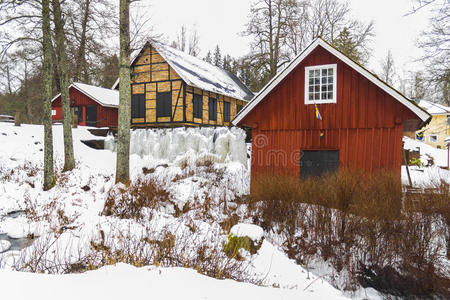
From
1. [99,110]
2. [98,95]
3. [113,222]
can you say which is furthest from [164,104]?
[113,222]

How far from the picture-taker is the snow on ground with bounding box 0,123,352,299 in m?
2.94

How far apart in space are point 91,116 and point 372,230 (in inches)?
953

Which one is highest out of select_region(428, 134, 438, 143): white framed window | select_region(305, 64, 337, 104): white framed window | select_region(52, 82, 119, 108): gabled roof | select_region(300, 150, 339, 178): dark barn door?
select_region(52, 82, 119, 108): gabled roof

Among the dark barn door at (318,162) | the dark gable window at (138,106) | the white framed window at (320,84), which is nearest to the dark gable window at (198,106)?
the dark gable window at (138,106)

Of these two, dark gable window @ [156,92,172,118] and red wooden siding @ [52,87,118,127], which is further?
red wooden siding @ [52,87,118,127]

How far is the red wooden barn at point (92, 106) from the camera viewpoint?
24.1 meters

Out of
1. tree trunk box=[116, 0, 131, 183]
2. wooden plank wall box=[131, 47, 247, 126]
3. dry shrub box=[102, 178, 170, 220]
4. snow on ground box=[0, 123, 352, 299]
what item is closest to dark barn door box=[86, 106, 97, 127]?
wooden plank wall box=[131, 47, 247, 126]

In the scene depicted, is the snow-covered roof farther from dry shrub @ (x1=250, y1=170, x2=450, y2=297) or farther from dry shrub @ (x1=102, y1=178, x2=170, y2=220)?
dry shrub @ (x1=102, y1=178, x2=170, y2=220)

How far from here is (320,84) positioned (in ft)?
30.6

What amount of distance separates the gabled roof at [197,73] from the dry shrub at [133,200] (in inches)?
398

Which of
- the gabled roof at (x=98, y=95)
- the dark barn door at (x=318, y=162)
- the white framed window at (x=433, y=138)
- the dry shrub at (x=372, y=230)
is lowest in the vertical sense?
the dry shrub at (x=372, y=230)

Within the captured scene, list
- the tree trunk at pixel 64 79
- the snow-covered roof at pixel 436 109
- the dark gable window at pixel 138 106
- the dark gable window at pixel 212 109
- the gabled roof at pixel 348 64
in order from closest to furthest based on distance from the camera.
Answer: the gabled roof at pixel 348 64, the tree trunk at pixel 64 79, the dark gable window at pixel 138 106, the dark gable window at pixel 212 109, the snow-covered roof at pixel 436 109

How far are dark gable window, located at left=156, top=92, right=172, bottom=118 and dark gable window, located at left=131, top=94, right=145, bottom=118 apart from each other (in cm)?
119

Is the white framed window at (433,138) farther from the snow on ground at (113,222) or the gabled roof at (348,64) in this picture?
the gabled roof at (348,64)
